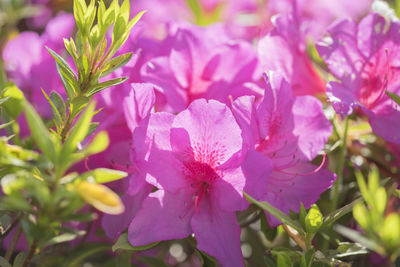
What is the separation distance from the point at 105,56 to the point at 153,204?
24 centimetres

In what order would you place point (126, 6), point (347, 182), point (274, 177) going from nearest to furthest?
point (126, 6) → point (274, 177) → point (347, 182)

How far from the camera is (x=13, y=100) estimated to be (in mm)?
795

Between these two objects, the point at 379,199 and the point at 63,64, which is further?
the point at 63,64

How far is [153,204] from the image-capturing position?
2.45ft

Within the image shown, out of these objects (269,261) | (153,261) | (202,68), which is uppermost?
(202,68)

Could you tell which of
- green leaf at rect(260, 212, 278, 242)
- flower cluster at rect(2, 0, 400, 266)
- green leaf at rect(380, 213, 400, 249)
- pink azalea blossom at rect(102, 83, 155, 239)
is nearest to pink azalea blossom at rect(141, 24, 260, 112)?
flower cluster at rect(2, 0, 400, 266)

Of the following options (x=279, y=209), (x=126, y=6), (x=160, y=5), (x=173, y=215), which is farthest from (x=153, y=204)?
(x=160, y=5)

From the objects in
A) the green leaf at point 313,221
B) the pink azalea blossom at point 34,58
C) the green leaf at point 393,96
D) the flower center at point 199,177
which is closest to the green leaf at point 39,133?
the flower center at point 199,177

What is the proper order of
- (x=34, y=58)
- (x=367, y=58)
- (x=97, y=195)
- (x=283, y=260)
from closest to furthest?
(x=97, y=195) < (x=283, y=260) < (x=367, y=58) < (x=34, y=58)

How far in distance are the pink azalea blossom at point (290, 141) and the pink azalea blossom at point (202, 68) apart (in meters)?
0.10

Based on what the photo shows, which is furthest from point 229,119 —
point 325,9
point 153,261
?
point 325,9

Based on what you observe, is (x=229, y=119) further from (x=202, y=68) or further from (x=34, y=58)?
(x=34, y=58)

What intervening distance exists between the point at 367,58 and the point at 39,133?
2.06ft

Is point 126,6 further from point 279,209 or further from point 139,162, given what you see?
point 279,209
